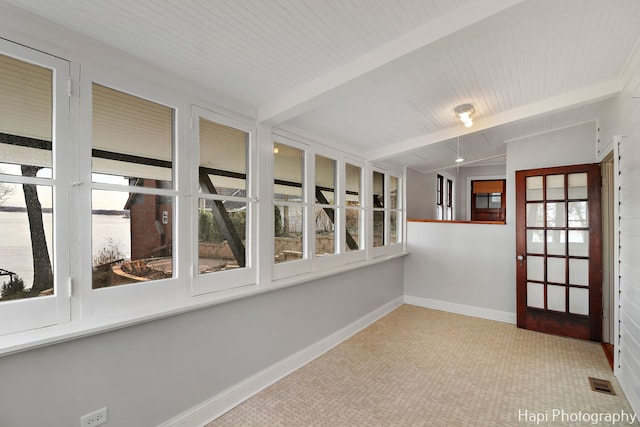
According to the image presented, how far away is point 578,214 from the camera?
11.6 feet

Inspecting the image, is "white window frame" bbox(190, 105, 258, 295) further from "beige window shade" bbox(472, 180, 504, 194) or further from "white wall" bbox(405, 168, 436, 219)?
"beige window shade" bbox(472, 180, 504, 194)

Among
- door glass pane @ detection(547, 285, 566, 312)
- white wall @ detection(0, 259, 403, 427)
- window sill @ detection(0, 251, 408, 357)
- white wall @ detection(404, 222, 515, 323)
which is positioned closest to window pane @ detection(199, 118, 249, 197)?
window sill @ detection(0, 251, 408, 357)

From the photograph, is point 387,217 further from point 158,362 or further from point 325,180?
point 158,362

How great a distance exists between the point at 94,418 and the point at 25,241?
3.06 ft

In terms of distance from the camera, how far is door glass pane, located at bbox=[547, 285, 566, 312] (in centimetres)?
362

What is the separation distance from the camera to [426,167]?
5.34 meters

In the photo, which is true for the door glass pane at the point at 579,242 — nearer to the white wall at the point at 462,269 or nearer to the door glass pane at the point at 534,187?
the door glass pane at the point at 534,187

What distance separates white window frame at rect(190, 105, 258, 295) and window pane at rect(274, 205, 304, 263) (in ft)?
1.00

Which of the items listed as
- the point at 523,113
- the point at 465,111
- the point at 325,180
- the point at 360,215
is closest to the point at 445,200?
the point at 360,215

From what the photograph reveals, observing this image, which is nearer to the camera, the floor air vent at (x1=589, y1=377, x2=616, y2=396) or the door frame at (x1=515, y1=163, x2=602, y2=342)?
the floor air vent at (x1=589, y1=377, x2=616, y2=396)

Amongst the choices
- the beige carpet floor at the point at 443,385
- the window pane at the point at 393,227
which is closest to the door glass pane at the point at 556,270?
the beige carpet floor at the point at 443,385

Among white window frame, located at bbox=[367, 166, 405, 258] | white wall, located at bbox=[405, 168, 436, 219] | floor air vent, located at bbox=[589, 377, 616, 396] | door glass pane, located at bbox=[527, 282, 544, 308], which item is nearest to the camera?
floor air vent, located at bbox=[589, 377, 616, 396]

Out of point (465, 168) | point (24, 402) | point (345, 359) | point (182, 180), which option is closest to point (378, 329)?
point (345, 359)

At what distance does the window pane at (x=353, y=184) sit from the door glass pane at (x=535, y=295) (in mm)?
2292
